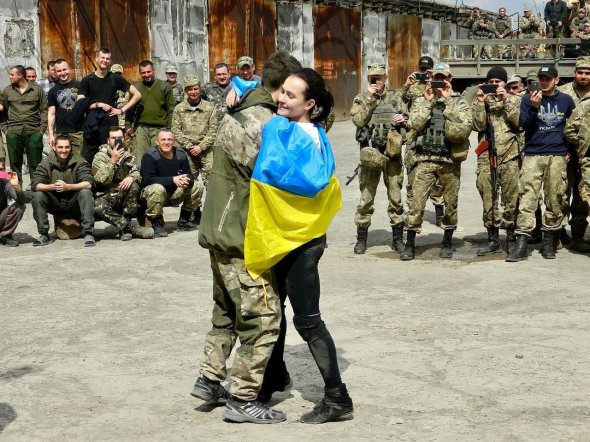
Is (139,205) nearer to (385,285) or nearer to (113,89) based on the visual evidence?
(113,89)

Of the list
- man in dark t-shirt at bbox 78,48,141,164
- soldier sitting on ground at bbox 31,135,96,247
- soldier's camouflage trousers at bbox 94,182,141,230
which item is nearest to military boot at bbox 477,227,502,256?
soldier's camouflage trousers at bbox 94,182,141,230

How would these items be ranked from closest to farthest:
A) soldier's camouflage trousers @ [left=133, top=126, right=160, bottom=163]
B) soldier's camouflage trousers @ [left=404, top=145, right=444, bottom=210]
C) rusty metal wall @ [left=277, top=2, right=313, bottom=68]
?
soldier's camouflage trousers @ [left=404, top=145, right=444, bottom=210] → soldier's camouflage trousers @ [left=133, top=126, right=160, bottom=163] → rusty metal wall @ [left=277, top=2, right=313, bottom=68]

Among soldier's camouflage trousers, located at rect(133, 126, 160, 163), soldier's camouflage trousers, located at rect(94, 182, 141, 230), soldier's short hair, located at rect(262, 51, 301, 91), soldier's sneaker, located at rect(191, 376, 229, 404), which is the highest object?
soldier's short hair, located at rect(262, 51, 301, 91)

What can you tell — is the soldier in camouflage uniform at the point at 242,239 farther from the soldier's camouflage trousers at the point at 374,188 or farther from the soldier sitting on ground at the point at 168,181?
the soldier sitting on ground at the point at 168,181

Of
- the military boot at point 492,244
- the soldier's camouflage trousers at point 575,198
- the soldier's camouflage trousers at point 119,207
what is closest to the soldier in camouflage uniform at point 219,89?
the soldier's camouflage trousers at point 119,207

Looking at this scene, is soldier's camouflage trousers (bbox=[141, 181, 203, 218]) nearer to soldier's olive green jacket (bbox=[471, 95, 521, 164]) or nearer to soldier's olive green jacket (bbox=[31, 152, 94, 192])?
soldier's olive green jacket (bbox=[31, 152, 94, 192])

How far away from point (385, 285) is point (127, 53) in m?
12.6

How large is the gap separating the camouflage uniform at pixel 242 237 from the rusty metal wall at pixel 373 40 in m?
23.9

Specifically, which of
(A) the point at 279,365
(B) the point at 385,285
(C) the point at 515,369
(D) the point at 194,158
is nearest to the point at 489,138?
(B) the point at 385,285

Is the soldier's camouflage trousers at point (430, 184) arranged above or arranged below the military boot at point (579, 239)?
above

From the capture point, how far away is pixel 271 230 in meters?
4.92

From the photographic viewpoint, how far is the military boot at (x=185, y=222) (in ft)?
38.1

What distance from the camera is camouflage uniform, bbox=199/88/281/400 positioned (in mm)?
4969

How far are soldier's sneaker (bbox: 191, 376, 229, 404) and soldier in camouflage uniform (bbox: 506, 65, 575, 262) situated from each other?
5017 mm
